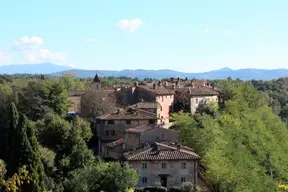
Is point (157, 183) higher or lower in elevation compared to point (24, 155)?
lower

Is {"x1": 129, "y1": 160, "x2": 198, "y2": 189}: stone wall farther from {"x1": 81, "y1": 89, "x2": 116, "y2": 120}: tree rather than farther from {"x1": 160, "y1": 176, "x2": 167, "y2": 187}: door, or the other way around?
{"x1": 81, "y1": 89, "x2": 116, "y2": 120}: tree

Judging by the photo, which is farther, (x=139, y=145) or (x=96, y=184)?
(x=139, y=145)

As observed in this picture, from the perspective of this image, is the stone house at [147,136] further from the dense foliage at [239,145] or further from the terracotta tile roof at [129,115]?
the terracotta tile roof at [129,115]

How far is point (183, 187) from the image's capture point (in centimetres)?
3797

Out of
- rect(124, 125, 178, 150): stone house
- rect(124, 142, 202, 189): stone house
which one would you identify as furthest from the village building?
rect(124, 142, 202, 189): stone house

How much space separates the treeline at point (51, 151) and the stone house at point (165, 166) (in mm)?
3487

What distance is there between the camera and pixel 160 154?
40.4 meters

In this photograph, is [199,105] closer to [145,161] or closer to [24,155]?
[145,161]

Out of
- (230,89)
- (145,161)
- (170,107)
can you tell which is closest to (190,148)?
(145,161)

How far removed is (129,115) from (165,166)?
1567 centimetres

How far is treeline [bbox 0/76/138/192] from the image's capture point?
34312 mm

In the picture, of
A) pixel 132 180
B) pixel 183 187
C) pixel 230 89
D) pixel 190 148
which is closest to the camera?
pixel 132 180

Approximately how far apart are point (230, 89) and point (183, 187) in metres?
41.4

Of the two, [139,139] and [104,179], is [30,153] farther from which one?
[139,139]
